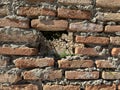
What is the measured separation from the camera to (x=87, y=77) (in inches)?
73.5

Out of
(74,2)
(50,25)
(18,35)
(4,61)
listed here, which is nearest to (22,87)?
(4,61)

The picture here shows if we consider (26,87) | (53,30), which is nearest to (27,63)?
(26,87)

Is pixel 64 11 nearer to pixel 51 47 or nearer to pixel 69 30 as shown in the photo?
pixel 69 30

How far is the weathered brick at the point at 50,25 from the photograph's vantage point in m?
1.79

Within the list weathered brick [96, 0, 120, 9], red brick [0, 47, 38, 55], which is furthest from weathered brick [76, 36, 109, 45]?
red brick [0, 47, 38, 55]

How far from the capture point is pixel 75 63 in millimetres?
1847

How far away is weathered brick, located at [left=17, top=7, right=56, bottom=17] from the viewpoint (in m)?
1.77

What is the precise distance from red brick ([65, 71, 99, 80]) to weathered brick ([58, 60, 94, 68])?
0.15ft

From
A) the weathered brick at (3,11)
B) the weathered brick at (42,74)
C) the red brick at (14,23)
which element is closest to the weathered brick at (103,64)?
the weathered brick at (42,74)

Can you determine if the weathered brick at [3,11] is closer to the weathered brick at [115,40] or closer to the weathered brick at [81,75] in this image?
the weathered brick at [81,75]

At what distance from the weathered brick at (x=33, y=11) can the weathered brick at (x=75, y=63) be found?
1.15ft

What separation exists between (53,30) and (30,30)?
0.53 ft

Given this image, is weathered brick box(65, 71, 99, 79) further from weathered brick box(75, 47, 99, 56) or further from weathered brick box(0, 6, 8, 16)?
weathered brick box(0, 6, 8, 16)

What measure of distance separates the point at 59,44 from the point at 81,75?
273 millimetres
